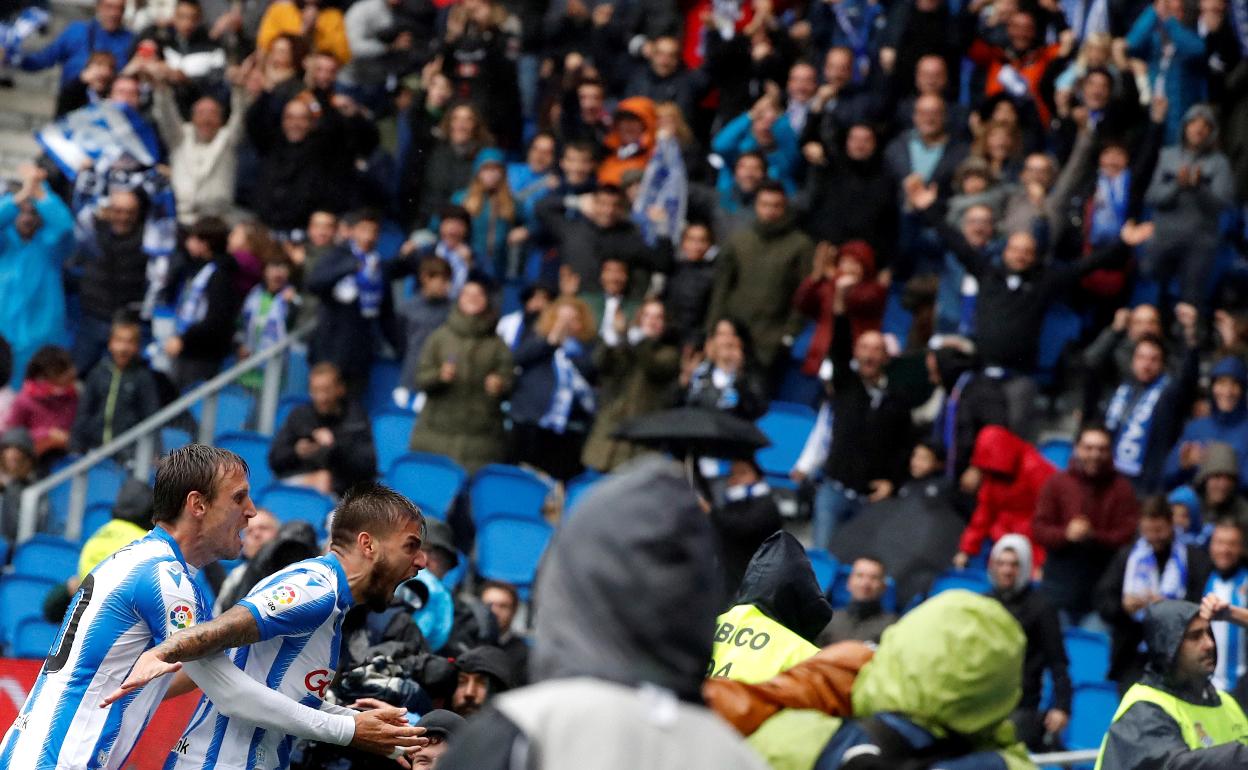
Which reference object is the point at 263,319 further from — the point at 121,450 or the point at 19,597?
the point at 19,597

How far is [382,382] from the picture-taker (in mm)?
14945

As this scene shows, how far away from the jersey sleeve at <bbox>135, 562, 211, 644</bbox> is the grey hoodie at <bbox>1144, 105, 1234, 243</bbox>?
9.58 metres

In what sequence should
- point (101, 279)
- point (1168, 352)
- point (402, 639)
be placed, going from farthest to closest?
point (101, 279)
point (1168, 352)
point (402, 639)

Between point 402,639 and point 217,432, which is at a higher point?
point 402,639

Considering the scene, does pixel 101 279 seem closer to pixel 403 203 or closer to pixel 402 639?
pixel 403 203

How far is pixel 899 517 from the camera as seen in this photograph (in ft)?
39.2

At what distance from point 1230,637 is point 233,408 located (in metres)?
6.87

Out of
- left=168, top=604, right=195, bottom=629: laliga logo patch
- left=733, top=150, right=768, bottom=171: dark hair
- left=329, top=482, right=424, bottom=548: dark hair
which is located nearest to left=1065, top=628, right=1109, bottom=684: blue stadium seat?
left=733, top=150, right=768, bottom=171: dark hair

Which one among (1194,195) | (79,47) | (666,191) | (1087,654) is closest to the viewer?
(1087,654)

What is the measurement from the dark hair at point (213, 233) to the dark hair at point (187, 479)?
31.8 feet

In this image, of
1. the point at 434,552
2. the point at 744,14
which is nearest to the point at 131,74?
the point at 744,14

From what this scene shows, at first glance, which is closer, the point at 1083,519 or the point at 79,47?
the point at 1083,519

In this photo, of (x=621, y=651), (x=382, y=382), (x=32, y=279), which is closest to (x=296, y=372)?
(x=382, y=382)

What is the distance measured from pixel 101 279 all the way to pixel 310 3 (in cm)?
355
